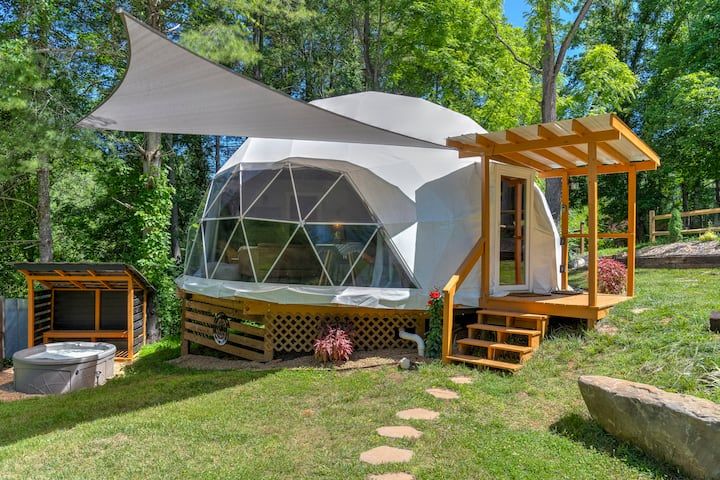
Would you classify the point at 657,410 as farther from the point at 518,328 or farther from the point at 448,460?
the point at 518,328

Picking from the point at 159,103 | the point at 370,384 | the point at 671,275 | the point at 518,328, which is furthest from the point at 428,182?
the point at 671,275

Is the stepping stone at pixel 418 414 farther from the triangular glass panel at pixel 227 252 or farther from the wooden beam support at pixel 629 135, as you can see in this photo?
the wooden beam support at pixel 629 135

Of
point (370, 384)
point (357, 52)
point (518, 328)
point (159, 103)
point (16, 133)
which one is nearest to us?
point (159, 103)

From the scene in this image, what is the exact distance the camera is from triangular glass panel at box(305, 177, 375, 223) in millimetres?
7184

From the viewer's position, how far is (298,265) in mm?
7117

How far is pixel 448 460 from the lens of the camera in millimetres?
3416

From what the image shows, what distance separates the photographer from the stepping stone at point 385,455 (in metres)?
3.44

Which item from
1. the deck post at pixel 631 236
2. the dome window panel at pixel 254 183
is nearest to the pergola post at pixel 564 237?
the deck post at pixel 631 236

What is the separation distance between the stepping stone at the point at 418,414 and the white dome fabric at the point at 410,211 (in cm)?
239

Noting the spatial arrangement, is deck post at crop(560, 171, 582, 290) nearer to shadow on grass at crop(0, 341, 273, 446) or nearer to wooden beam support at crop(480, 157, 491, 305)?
Answer: wooden beam support at crop(480, 157, 491, 305)

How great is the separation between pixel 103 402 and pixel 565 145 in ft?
20.3

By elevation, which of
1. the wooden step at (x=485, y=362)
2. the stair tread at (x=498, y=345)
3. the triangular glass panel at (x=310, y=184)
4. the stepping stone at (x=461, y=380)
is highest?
the triangular glass panel at (x=310, y=184)

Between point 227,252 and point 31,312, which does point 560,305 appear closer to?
point 227,252

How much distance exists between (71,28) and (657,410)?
49.1 ft
